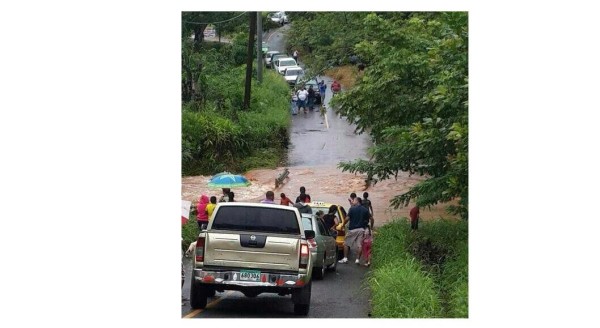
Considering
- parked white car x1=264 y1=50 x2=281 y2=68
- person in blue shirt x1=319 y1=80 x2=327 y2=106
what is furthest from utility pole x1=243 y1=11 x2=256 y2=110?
parked white car x1=264 y1=50 x2=281 y2=68

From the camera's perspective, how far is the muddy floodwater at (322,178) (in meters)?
28.1

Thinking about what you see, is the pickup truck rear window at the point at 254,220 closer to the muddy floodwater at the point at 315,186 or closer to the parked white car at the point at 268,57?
the muddy floodwater at the point at 315,186

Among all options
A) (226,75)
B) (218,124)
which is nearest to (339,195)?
(218,124)

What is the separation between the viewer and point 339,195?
94.7 ft

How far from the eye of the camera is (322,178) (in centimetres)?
3128

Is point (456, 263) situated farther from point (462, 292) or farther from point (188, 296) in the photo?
point (188, 296)

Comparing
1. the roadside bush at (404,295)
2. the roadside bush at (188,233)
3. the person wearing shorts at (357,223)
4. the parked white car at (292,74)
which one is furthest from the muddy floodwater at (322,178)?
the roadside bush at (404,295)

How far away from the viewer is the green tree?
16.1m

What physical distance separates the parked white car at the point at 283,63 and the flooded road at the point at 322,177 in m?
6.30

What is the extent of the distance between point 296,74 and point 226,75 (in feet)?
24.9

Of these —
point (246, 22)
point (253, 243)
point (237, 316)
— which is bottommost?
point (237, 316)

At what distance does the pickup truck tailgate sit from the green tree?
10.8 ft

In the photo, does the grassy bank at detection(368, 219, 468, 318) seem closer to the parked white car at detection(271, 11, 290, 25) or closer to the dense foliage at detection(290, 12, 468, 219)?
the dense foliage at detection(290, 12, 468, 219)

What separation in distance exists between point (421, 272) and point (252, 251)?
110 inches
